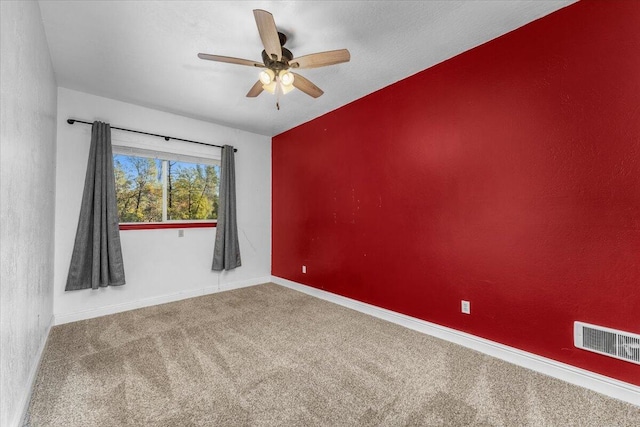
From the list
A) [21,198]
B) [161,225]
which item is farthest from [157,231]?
[21,198]

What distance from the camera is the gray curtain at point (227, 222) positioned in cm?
392

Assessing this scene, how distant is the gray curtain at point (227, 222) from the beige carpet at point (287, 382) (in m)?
1.26

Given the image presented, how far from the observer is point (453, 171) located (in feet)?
7.88

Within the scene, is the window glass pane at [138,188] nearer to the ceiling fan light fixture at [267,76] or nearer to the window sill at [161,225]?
the window sill at [161,225]

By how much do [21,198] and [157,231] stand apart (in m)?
2.07

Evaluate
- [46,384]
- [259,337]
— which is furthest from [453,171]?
[46,384]

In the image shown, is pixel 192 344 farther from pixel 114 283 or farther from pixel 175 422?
pixel 114 283

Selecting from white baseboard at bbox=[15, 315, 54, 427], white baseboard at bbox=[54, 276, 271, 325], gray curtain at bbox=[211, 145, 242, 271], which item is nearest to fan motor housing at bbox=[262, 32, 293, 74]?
gray curtain at bbox=[211, 145, 242, 271]

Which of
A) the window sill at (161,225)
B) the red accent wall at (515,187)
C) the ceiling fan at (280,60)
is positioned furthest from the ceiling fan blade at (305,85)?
the window sill at (161,225)

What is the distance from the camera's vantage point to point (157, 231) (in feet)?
11.5

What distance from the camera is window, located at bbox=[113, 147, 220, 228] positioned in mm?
3336

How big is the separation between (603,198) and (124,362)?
3538mm

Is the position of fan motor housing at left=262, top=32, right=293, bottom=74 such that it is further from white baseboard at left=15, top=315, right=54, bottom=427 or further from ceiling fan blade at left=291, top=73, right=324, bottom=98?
white baseboard at left=15, top=315, right=54, bottom=427

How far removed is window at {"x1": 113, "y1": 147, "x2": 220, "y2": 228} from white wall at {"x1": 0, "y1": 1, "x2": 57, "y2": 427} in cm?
108
